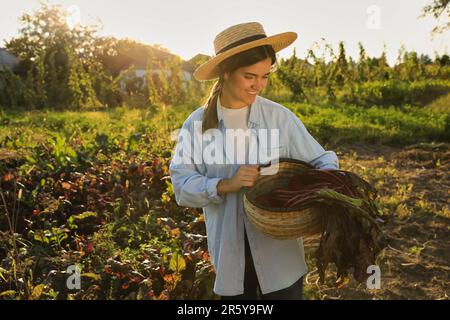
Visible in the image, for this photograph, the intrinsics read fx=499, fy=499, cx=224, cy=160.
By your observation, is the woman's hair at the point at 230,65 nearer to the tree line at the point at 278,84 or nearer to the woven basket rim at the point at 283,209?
the woven basket rim at the point at 283,209

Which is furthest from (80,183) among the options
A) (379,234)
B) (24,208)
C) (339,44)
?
(339,44)

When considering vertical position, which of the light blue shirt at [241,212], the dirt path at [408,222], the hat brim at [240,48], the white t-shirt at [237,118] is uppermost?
the hat brim at [240,48]

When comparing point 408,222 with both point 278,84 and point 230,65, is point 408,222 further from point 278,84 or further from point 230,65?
point 278,84

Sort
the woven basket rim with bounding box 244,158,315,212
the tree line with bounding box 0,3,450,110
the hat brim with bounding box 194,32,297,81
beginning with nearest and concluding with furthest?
the woven basket rim with bounding box 244,158,315,212
the hat brim with bounding box 194,32,297,81
the tree line with bounding box 0,3,450,110

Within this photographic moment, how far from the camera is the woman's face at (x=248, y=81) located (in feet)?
6.90

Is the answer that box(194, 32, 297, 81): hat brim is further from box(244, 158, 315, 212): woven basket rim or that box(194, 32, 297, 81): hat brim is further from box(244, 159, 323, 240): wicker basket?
box(244, 159, 323, 240): wicker basket

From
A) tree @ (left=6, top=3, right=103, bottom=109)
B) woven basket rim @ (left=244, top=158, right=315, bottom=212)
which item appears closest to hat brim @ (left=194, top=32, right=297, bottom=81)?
woven basket rim @ (left=244, top=158, right=315, bottom=212)

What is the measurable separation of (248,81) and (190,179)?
1.58 ft

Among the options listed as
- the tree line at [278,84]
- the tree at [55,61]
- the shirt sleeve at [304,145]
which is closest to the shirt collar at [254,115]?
the shirt sleeve at [304,145]

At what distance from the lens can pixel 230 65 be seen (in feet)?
7.10

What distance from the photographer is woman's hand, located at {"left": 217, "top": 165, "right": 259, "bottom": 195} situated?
1.96m

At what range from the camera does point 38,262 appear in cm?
351

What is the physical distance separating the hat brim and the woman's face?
0.08 meters

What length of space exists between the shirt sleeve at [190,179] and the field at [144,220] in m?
0.52
